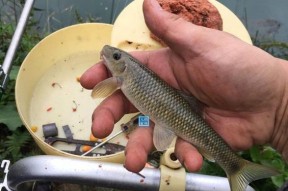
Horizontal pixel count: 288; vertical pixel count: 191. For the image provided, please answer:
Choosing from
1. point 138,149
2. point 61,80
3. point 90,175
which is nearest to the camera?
point 90,175

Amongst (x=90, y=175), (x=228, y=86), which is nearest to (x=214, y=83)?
(x=228, y=86)

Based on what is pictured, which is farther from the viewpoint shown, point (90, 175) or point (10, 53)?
point (10, 53)

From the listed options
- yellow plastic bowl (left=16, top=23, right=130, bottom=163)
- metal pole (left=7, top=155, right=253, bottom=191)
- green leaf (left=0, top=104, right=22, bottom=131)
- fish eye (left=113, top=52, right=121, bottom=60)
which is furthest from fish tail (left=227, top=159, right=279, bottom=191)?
green leaf (left=0, top=104, right=22, bottom=131)

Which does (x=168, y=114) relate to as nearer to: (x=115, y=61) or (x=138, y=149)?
(x=138, y=149)

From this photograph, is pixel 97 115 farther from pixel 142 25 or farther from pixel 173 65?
pixel 142 25

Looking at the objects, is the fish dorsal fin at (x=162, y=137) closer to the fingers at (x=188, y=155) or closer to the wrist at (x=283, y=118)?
the fingers at (x=188, y=155)

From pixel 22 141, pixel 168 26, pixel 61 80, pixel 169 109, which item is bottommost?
pixel 22 141

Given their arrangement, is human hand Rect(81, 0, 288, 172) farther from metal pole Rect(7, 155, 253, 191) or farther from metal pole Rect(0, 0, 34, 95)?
metal pole Rect(0, 0, 34, 95)
